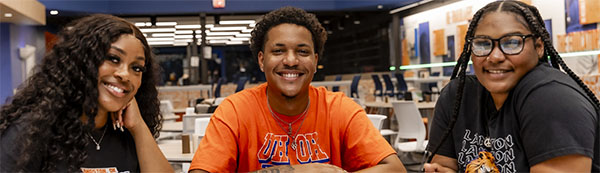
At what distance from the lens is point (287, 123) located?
67.5 inches

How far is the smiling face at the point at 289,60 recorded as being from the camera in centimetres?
167

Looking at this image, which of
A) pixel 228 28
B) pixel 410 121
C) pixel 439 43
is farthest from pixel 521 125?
pixel 228 28

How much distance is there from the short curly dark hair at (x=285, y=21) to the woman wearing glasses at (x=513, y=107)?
1.54ft

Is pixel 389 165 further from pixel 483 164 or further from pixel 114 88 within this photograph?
pixel 114 88

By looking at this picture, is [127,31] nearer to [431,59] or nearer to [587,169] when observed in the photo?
[587,169]

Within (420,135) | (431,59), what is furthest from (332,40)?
(420,135)

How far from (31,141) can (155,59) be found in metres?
0.52

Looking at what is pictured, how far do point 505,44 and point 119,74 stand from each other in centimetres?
103

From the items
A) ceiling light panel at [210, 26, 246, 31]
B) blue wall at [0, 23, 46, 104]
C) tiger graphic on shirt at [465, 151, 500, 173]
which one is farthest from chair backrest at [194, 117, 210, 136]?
ceiling light panel at [210, 26, 246, 31]

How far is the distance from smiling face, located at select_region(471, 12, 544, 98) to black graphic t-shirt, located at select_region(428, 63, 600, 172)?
2 centimetres

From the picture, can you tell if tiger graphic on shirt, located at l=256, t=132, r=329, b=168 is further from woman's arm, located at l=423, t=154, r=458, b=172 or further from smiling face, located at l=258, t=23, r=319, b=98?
woman's arm, located at l=423, t=154, r=458, b=172

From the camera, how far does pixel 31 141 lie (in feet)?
→ 3.99

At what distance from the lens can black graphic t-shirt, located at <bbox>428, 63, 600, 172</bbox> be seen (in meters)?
1.20

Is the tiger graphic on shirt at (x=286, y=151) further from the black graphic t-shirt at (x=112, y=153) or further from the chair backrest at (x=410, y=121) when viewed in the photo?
the chair backrest at (x=410, y=121)
